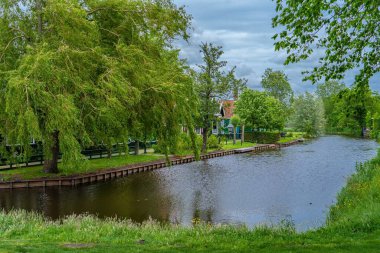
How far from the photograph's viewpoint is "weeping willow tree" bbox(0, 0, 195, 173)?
20.5m

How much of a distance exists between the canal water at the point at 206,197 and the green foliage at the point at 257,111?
32199 mm

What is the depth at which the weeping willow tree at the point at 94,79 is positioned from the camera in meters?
20.5

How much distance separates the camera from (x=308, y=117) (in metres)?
89.0

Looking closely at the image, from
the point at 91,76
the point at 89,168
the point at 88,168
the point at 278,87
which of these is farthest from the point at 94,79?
the point at 278,87

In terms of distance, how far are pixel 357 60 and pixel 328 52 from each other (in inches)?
34.7

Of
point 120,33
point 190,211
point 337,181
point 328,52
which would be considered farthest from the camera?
point 337,181

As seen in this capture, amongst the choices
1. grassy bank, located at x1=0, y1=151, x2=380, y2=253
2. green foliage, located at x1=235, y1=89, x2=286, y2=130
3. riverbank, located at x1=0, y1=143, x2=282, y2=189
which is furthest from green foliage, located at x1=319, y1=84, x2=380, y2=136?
green foliage, located at x1=235, y1=89, x2=286, y2=130

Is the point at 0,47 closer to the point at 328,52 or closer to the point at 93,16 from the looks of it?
the point at 93,16

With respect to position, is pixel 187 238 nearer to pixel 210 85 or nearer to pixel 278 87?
pixel 210 85

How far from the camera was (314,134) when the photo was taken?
90.4 meters

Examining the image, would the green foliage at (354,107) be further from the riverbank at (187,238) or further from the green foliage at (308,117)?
the green foliage at (308,117)

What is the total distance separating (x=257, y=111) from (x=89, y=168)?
142 ft

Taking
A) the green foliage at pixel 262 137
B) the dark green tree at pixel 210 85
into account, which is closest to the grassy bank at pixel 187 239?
the dark green tree at pixel 210 85

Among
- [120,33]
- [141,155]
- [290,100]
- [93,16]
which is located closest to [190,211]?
[120,33]
